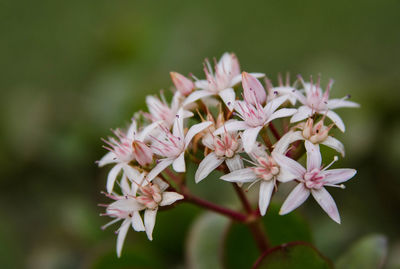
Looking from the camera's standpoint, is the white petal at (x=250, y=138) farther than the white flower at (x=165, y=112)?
No

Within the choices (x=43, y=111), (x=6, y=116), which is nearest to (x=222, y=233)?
(x=43, y=111)

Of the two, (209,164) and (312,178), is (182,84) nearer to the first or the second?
(209,164)

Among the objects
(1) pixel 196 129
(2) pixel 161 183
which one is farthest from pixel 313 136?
(2) pixel 161 183

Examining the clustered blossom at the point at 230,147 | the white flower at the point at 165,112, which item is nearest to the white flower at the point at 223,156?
the clustered blossom at the point at 230,147

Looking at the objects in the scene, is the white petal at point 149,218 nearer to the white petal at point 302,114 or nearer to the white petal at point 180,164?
the white petal at point 180,164

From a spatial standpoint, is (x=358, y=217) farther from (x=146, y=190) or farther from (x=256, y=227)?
(x=146, y=190)

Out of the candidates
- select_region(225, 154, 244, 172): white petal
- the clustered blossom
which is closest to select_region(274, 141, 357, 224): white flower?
the clustered blossom
